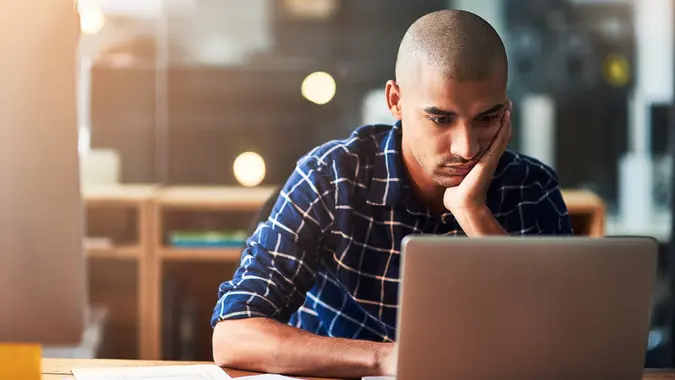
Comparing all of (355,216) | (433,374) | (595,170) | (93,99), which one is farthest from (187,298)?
(433,374)

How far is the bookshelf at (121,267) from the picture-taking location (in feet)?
11.4

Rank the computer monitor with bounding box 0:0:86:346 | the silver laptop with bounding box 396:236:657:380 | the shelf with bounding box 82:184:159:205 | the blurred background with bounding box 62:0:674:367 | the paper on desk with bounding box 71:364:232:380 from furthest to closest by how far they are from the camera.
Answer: the blurred background with bounding box 62:0:674:367
the shelf with bounding box 82:184:159:205
the paper on desk with bounding box 71:364:232:380
the silver laptop with bounding box 396:236:657:380
the computer monitor with bounding box 0:0:86:346

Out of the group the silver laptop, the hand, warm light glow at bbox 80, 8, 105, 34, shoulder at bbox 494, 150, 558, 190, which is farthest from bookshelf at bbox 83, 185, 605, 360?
the silver laptop

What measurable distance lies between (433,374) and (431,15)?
815 mm

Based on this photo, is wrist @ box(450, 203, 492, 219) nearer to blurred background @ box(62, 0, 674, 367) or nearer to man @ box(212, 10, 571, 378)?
man @ box(212, 10, 571, 378)

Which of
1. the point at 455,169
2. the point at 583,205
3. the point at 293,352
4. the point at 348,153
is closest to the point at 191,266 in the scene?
the point at 583,205

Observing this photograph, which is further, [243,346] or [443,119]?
Answer: [443,119]

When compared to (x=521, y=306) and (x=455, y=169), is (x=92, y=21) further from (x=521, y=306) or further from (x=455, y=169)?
(x=521, y=306)

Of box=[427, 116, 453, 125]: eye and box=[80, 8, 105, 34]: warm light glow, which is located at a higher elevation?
box=[80, 8, 105, 34]: warm light glow

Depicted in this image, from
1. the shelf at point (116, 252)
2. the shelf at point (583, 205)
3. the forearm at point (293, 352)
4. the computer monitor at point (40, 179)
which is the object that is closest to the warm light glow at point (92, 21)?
the shelf at point (116, 252)

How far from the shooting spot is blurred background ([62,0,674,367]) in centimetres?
378

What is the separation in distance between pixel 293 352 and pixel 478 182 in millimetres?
487

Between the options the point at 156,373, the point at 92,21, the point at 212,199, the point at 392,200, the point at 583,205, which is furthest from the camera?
the point at 92,21

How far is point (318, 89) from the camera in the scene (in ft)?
12.5
